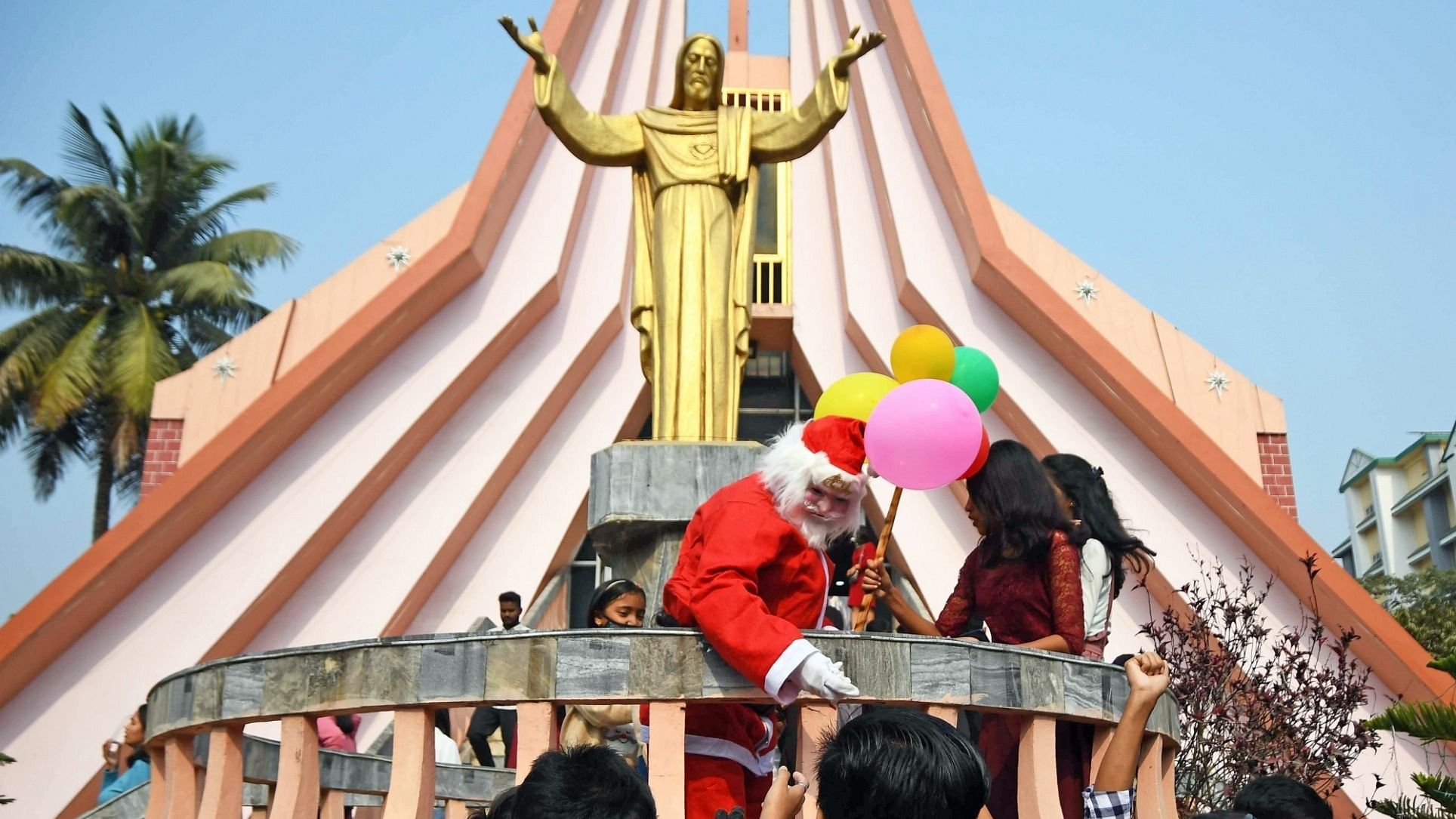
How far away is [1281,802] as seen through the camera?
121 inches

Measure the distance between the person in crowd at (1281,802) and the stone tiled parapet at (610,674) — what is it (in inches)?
13.7

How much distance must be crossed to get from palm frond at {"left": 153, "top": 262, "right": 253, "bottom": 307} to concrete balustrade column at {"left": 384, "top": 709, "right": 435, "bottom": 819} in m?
18.2

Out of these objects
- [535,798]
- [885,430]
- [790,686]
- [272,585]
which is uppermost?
[272,585]

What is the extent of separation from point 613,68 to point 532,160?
1.35m

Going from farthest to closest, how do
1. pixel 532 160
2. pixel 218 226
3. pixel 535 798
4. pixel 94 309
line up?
pixel 218 226 → pixel 94 309 → pixel 532 160 → pixel 535 798

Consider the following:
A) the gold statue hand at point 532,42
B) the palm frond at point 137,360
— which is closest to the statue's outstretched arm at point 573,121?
the gold statue hand at point 532,42

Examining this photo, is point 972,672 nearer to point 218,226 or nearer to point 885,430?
point 885,430

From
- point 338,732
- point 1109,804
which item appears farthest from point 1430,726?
point 338,732

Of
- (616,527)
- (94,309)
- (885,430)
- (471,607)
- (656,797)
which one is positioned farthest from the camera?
(94,309)

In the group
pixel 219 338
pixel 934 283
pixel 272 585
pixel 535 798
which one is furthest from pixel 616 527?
pixel 219 338

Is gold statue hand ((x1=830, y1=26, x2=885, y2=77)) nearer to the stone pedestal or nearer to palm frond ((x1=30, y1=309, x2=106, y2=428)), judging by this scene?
the stone pedestal

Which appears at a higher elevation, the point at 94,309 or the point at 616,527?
the point at 94,309

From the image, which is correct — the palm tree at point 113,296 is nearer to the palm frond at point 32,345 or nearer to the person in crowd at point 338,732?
the palm frond at point 32,345

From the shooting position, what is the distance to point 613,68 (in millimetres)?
13891
